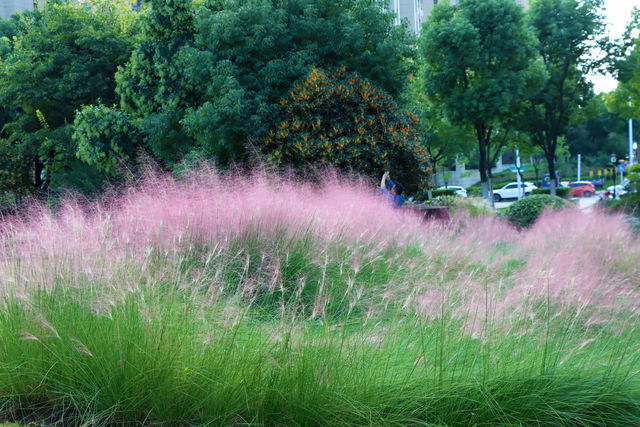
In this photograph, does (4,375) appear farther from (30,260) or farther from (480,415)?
(480,415)

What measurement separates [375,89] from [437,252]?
26.7 ft

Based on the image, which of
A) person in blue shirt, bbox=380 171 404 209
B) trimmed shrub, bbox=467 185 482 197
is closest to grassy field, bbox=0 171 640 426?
person in blue shirt, bbox=380 171 404 209

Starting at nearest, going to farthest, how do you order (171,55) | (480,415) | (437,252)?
(480,415)
(437,252)
(171,55)

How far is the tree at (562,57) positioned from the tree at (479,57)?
165 cm

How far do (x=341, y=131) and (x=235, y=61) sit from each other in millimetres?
3730

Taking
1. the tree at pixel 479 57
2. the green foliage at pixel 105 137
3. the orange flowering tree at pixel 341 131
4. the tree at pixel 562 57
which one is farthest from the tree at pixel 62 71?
the tree at pixel 562 57

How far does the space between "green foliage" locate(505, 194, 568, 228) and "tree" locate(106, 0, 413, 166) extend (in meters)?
5.29

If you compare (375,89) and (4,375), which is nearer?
(4,375)

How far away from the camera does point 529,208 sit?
43.8ft

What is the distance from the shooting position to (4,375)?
2916 millimetres

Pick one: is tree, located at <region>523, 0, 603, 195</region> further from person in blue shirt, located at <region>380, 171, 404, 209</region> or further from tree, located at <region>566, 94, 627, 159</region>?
tree, located at <region>566, 94, 627, 159</region>

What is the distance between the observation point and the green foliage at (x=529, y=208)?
13.0 meters

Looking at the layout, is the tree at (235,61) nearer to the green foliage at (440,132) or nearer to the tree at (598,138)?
the green foliage at (440,132)

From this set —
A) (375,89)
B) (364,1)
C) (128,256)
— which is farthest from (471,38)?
(128,256)
